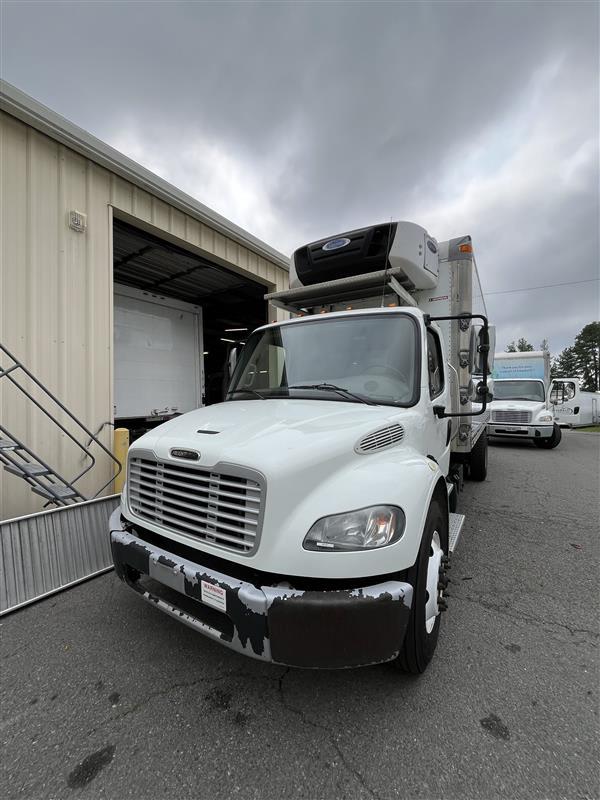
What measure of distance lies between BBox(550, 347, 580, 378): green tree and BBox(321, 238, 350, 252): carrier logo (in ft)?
249

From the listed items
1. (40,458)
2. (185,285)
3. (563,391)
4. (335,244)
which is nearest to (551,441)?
(563,391)

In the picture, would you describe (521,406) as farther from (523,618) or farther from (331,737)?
(331,737)

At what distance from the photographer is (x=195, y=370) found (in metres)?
8.34

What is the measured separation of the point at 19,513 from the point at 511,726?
4.60 metres

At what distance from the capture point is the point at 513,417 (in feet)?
36.7

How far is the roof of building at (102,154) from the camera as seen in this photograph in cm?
381

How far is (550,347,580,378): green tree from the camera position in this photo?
6625cm

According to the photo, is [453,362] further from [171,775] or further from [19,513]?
[19,513]

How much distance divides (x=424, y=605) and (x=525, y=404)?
1113 cm

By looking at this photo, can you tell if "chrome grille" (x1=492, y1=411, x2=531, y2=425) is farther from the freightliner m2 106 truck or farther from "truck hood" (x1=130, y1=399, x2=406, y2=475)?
"truck hood" (x1=130, y1=399, x2=406, y2=475)

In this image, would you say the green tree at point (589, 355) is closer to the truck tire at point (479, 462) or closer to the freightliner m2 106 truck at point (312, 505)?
the truck tire at point (479, 462)

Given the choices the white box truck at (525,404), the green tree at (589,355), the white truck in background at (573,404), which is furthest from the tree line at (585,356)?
the white box truck at (525,404)

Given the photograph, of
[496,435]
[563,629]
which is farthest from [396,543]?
[496,435]

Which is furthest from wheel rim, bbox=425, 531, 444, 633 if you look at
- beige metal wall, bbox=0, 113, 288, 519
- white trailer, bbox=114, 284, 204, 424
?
white trailer, bbox=114, 284, 204, 424
